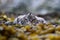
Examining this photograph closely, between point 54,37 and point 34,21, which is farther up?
point 34,21

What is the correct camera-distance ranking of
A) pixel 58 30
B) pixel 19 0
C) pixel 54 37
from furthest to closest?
pixel 19 0 → pixel 58 30 → pixel 54 37

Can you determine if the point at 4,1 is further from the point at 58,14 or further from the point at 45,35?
the point at 45,35

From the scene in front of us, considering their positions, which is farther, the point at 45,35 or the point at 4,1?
the point at 4,1

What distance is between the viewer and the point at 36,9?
865cm

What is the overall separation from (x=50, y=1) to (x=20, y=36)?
22.2ft

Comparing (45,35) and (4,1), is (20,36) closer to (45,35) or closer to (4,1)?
(45,35)

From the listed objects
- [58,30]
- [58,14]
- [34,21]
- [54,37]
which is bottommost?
[54,37]

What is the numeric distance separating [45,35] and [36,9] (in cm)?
706

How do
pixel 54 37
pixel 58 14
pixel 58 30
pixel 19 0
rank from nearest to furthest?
pixel 54 37 → pixel 58 30 → pixel 58 14 → pixel 19 0

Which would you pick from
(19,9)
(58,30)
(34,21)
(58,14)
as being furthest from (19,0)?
(58,30)

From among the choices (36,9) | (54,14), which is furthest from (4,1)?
(54,14)

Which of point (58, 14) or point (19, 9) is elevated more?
point (19, 9)

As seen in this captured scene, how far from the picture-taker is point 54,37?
153 centimetres

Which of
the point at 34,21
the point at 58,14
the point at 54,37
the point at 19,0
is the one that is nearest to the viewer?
the point at 54,37
